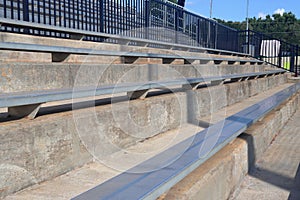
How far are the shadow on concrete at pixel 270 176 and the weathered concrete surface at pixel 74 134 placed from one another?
2.82ft

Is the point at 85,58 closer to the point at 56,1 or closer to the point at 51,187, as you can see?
the point at 56,1

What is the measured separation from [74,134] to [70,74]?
2.80 ft

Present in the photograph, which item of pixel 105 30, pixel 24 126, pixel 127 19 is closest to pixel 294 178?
pixel 24 126

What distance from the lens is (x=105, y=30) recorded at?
23.5ft

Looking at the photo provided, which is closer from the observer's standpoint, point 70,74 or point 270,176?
point 70,74

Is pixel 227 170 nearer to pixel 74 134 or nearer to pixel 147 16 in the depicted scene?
pixel 74 134

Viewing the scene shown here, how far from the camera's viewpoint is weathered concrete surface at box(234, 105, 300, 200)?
3.06m

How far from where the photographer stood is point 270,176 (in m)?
3.54

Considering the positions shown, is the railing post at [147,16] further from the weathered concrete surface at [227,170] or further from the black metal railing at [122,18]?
the weathered concrete surface at [227,170]

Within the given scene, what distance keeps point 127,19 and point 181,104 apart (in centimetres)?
485

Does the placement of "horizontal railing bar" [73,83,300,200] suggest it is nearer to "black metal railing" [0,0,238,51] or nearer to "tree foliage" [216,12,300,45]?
"black metal railing" [0,0,238,51]

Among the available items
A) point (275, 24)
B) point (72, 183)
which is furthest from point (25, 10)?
point (275, 24)

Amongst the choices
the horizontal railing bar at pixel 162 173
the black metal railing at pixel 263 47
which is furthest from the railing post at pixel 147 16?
the black metal railing at pixel 263 47

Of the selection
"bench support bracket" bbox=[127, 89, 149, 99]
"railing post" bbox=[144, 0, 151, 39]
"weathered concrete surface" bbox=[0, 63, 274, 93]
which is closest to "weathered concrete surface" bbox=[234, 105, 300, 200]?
"bench support bracket" bbox=[127, 89, 149, 99]
